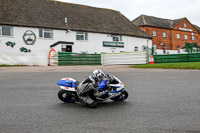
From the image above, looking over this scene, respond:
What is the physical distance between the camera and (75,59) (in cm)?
2770

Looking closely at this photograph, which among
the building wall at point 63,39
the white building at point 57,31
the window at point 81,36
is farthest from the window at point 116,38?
the window at point 81,36

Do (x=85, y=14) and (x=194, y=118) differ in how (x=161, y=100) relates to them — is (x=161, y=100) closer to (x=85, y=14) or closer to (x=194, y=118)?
(x=194, y=118)

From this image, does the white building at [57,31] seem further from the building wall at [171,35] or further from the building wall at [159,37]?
the building wall at [171,35]

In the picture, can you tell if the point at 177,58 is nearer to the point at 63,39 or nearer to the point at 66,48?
the point at 66,48

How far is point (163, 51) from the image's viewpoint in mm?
50688

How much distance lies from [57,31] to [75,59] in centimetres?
648

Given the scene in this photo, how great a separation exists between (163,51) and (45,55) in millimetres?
31038

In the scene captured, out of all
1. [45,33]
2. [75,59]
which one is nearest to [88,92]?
[75,59]

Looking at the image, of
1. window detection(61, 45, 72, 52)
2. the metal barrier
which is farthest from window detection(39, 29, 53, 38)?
the metal barrier

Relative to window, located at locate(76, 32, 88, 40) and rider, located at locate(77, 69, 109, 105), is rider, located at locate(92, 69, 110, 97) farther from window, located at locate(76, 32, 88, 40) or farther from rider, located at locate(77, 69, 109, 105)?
window, located at locate(76, 32, 88, 40)

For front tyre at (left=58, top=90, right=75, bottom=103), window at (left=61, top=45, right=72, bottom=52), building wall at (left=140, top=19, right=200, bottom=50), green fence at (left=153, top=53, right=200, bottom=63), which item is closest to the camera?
front tyre at (left=58, top=90, right=75, bottom=103)

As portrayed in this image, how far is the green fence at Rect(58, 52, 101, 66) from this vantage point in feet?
89.8

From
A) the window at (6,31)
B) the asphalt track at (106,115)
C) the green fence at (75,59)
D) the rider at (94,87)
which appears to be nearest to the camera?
the asphalt track at (106,115)

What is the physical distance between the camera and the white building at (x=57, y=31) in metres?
28.5
